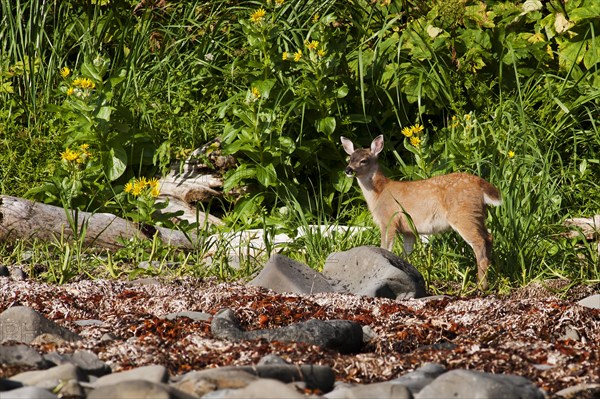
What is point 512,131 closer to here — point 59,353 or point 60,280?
point 60,280

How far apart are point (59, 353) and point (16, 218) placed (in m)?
3.53

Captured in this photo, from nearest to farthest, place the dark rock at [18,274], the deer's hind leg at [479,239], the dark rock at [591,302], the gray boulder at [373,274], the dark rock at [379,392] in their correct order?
the dark rock at [379,392] < the dark rock at [591,302] < the gray boulder at [373,274] < the dark rock at [18,274] < the deer's hind leg at [479,239]

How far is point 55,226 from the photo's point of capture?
763 centimetres

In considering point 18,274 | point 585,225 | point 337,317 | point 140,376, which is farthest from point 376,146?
point 140,376

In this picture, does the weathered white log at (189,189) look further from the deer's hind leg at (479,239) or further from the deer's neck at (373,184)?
the deer's hind leg at (479,239)

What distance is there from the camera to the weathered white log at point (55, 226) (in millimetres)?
7480

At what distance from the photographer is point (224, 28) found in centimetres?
1059

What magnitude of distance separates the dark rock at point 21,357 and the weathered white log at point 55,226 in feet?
11.2

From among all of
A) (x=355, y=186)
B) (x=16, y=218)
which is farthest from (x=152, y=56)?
(x=16, y=218)

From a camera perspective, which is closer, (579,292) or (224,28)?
(579,292)

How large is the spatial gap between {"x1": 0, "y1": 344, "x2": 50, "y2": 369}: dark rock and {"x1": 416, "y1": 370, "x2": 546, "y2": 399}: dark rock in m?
1.48

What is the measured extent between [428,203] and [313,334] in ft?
10.1

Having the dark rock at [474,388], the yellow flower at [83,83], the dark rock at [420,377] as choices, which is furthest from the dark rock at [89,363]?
the yellow flower at [83,83]

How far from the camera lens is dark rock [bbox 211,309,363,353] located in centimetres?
450
